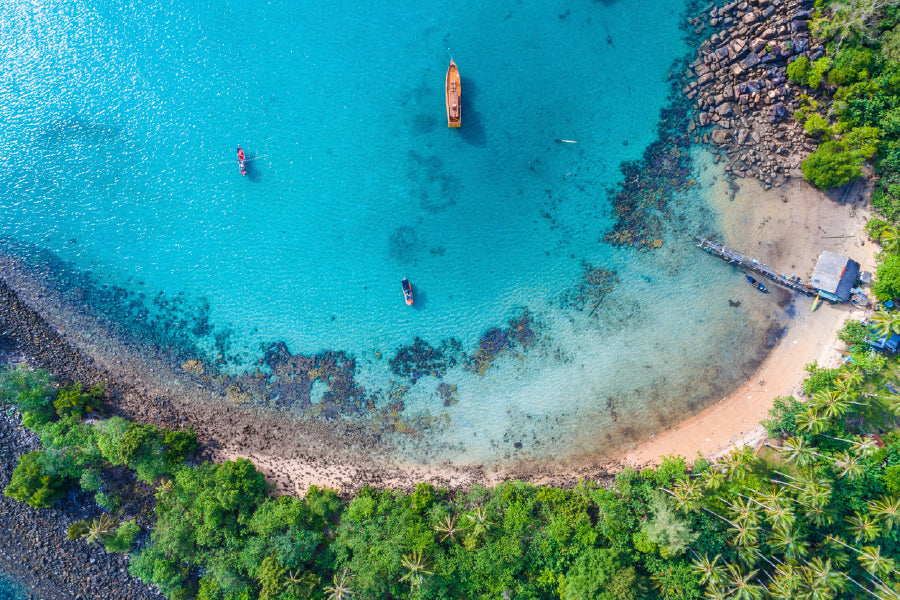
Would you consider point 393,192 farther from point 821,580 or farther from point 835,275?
point 821,580

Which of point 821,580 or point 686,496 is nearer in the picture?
point 821,580

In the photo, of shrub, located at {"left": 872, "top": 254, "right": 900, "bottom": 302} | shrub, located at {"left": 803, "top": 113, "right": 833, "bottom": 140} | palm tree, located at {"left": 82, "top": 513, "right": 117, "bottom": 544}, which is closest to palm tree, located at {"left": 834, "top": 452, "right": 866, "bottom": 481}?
shrub, located at {"left": 872, "top": 254, "right": 900, "bottom": 302}

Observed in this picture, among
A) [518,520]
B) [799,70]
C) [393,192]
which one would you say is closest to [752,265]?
[799,70]

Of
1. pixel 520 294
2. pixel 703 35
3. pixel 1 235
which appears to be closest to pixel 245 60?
pixel 1 235

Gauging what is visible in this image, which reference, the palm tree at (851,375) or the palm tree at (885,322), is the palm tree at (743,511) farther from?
the palm tree at (885,322)

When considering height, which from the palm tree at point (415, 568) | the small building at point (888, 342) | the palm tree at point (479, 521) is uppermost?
the small building at point (888, 342)

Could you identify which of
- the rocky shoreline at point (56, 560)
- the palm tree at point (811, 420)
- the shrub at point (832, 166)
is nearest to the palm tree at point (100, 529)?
the rocky shoreline at point (56, 560)
